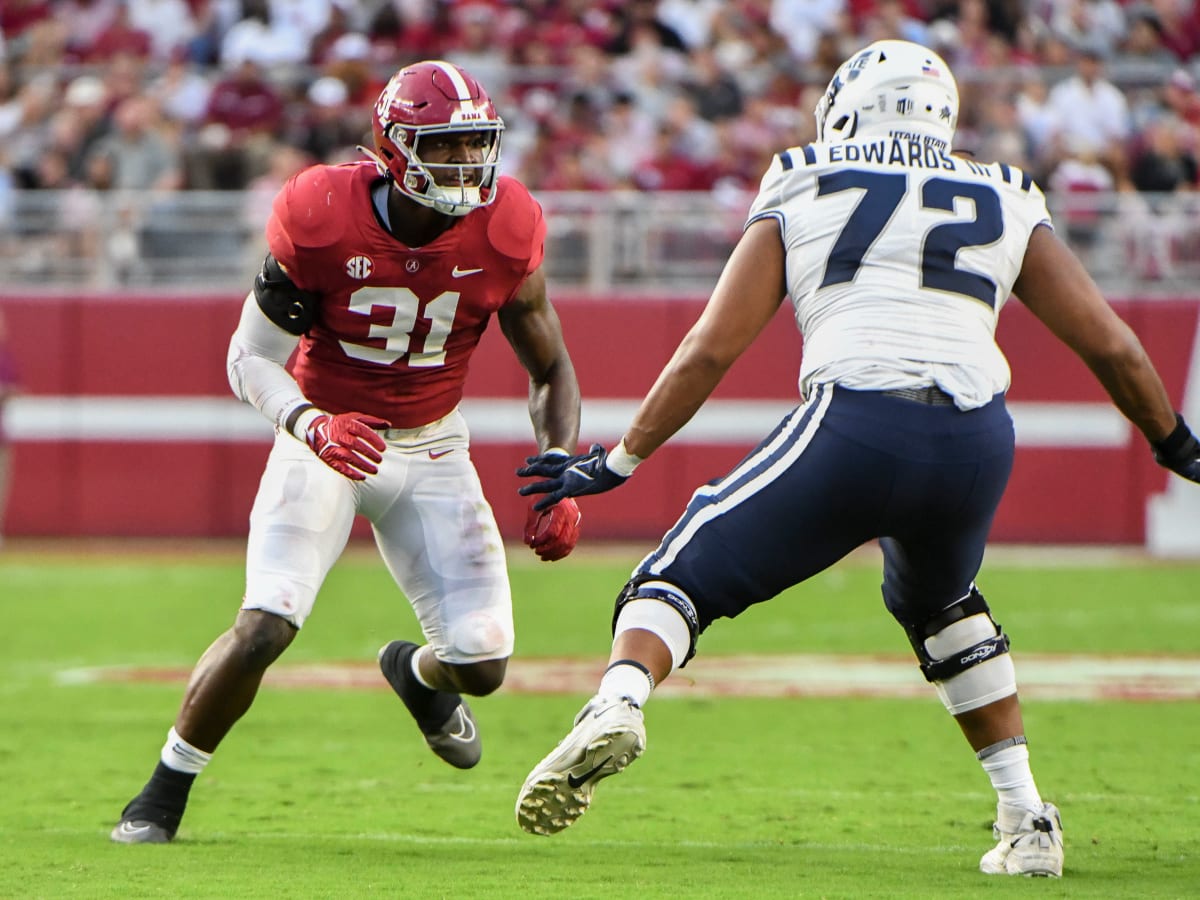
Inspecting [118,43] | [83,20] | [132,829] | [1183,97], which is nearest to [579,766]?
[132,829]

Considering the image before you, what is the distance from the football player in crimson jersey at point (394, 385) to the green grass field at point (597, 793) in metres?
0.44

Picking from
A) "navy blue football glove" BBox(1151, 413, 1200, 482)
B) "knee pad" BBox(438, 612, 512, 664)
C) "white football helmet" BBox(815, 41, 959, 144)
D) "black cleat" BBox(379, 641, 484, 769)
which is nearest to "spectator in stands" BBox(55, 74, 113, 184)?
"black cleat" BBox(379, 641, 484, 769)

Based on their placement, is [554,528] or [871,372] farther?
[554,528]

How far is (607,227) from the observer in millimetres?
12820

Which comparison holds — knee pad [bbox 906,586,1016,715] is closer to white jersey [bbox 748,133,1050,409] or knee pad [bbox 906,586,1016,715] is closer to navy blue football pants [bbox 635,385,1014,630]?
navy blue football pants [bbox 635,385,1014,630]

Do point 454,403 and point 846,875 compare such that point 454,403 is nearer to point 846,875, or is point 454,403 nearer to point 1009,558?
point 846,875

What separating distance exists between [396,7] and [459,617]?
10.9 meters

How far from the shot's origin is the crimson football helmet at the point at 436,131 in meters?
4.71

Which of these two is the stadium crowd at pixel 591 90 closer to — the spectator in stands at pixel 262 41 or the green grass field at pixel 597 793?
the spectator in stands at pixel 262 41

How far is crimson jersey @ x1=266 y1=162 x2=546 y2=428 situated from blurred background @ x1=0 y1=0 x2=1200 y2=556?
25.1ft

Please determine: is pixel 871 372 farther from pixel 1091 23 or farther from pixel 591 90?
pixel 1091 23

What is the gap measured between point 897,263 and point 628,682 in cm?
106

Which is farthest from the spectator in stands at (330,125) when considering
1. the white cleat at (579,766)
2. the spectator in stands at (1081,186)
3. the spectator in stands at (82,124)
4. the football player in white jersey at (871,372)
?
the white cleat at (579,766)

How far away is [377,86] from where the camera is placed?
47.5 feet
